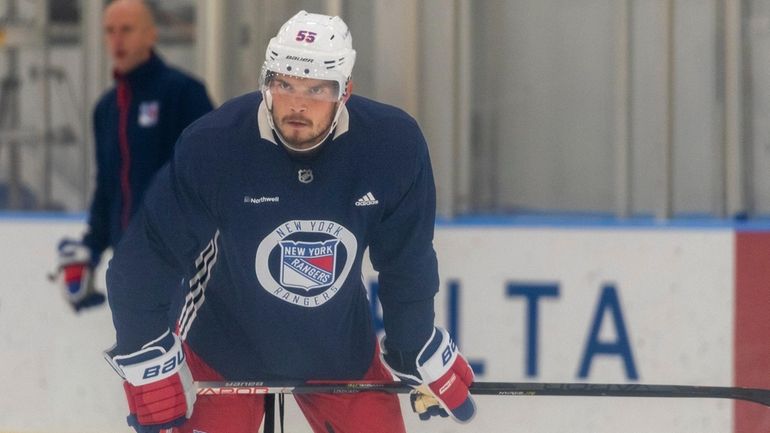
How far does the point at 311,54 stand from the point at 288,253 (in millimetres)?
361

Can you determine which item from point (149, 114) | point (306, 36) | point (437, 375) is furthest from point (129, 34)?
point (437, 375)

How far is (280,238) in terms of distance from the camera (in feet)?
7.98

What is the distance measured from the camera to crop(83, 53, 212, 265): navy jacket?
13.2 ft

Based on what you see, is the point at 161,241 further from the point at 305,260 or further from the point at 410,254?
the point at 410,254

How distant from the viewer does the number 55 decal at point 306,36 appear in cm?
237

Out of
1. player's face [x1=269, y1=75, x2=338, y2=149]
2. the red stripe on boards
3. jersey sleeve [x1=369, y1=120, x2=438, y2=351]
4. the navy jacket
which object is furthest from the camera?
the navy jacket

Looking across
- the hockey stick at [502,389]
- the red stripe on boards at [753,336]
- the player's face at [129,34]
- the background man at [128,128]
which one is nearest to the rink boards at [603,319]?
the red stripe on boards at [753,336]

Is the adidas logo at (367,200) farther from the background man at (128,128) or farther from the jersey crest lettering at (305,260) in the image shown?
the background man at (128,128)

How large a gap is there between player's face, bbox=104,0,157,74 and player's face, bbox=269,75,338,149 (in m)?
1.82

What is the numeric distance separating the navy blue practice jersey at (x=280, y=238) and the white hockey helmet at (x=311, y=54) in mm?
110

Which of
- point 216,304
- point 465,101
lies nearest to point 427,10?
point 465,101

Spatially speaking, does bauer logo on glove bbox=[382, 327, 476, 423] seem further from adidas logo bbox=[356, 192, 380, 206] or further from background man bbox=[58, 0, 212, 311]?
background man bbox=[58, 0, 212, 311]

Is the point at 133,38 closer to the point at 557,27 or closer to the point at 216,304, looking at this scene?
the point at 557,27

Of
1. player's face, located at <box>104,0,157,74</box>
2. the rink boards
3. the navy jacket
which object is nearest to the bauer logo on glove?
the rink boards
